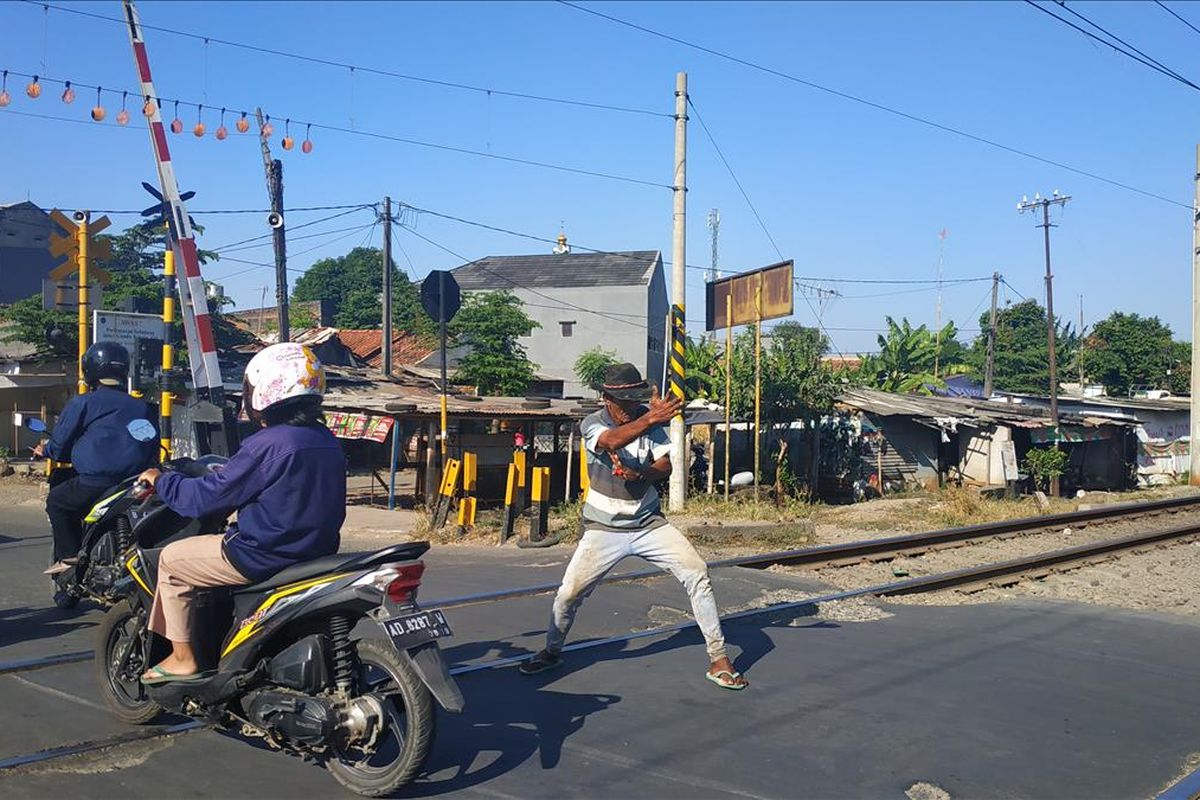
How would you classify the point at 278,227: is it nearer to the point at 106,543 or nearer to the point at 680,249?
the point at 680,249

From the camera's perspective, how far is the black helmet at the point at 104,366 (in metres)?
7.16

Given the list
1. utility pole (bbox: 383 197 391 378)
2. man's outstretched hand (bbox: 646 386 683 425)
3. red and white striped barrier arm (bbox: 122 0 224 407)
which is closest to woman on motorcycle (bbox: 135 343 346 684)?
man's outstretched hand (bbox: 646 386 683 425)

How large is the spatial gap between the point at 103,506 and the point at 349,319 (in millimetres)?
59950

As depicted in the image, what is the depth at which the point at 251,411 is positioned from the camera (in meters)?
4.54

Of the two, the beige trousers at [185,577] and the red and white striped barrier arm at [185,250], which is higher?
the red and white striped barrier arm at [185,250]

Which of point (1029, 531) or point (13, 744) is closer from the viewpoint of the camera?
point (13, 744)

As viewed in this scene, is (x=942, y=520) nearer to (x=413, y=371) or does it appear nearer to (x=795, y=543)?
(x=795, y=543)

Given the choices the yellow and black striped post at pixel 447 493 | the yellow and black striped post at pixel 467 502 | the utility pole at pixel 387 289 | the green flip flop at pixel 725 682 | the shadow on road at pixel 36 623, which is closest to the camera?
the green flip flop at pixel 725 682

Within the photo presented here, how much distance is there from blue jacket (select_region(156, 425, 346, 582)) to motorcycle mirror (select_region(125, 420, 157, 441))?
202cm

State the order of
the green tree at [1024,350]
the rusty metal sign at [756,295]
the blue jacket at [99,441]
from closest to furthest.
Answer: the blue jacket at [99,441] → the rusty metal sign at [756,295] → the green tree at [1024,350]

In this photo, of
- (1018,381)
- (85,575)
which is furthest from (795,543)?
(1018,381)

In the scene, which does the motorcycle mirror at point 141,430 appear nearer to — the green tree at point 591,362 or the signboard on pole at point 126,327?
the signboard on pole at point 126,327

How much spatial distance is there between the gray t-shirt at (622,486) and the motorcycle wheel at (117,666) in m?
2.46

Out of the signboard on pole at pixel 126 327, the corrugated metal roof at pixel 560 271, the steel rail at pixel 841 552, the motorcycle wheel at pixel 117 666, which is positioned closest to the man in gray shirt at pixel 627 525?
Result: the steel rail at pixel 841 552
